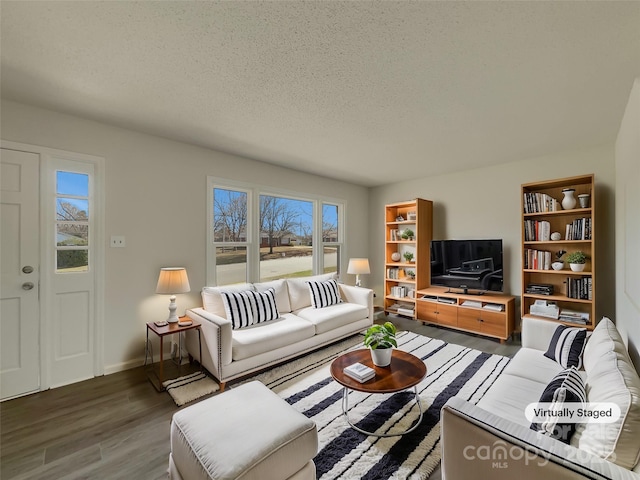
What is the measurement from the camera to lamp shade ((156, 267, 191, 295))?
271 cm

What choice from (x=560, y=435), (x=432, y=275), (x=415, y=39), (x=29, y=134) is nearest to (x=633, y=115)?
(x=415, y=39)

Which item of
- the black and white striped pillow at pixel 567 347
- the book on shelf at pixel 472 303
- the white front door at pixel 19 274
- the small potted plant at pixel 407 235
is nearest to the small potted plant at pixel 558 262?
the book on shelf at pixel 472 303

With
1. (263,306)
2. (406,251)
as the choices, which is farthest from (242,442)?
(406,251)

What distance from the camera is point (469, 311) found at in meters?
3.84

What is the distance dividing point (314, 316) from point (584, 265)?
3.32 meters

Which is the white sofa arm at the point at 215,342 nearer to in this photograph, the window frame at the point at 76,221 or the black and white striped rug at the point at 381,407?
the black and white striped rug at the point at 381,407

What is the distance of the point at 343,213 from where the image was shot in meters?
5.17

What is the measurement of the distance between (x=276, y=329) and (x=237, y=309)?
477 mm

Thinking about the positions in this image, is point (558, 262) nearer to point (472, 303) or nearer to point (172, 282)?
point (472, 303)

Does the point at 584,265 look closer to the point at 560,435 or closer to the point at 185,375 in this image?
the point at 560,435

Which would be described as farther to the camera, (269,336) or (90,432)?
(269,336)

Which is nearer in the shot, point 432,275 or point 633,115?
point 633,115

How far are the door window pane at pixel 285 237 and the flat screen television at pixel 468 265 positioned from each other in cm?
211

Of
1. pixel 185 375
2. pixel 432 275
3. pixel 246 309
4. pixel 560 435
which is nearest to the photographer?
pixel 560 435
